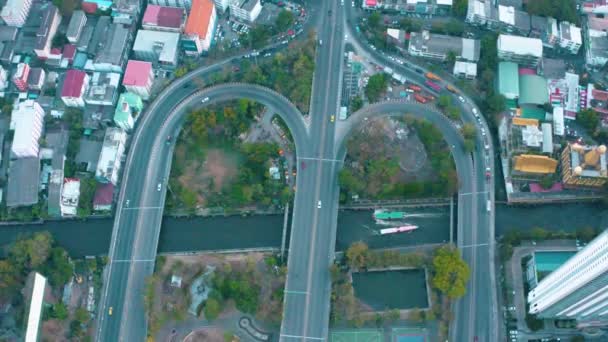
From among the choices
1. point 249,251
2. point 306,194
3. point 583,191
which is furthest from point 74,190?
point 583,191

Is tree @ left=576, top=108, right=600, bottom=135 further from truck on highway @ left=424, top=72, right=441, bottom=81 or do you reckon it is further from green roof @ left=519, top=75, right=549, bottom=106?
truck on highway @ left=424, top=72, right=441, bottom=81

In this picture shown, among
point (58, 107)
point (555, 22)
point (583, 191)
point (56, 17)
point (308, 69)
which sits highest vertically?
point (555, 22)

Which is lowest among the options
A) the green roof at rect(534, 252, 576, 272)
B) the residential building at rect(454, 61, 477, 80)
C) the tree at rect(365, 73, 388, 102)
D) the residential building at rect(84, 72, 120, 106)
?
the green roof at rect(534, 252, 576, 272)

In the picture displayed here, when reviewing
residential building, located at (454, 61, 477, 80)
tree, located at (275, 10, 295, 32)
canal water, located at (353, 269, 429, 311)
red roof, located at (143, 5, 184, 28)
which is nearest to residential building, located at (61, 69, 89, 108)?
red roof, located at (143, 5, 184, 28)

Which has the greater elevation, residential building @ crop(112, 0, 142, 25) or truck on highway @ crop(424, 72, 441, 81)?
residential building @ crop(112, 0, 142, 25)

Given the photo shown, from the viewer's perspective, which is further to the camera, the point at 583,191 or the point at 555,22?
the point at 555,22

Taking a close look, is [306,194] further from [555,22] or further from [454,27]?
[555,22]
